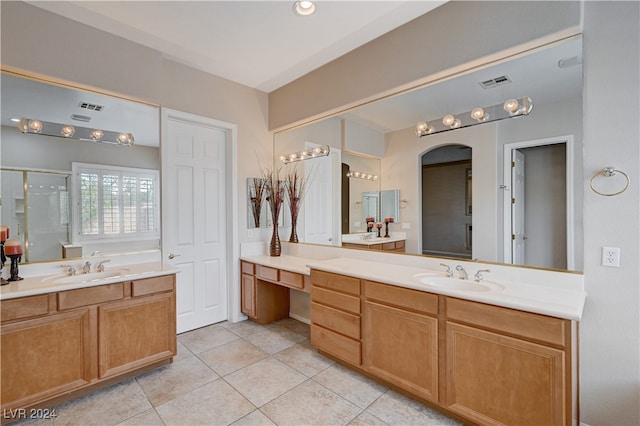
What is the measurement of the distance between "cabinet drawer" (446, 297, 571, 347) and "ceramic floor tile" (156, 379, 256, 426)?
5.07ft

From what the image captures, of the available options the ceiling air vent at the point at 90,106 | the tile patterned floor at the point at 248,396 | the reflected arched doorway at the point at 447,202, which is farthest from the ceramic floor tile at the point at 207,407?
the ceiling air vent at the point at 90,106

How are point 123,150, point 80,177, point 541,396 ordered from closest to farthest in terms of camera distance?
point 541,396 → point 80,177 → point 123,150

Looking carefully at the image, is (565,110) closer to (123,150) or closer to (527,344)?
(527,344)

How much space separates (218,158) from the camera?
357 cm

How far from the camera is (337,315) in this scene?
2.49 meters

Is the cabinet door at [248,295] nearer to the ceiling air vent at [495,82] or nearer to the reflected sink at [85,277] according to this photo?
the reflected sink at [85,277]

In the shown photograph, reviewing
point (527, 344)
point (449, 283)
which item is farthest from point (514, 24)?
point (527, 344)

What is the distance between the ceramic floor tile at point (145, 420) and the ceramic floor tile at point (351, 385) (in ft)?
3.70

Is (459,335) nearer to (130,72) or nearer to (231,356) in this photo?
(231,356)

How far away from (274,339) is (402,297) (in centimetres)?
169

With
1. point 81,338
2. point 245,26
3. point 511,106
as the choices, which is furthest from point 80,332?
point 511,106

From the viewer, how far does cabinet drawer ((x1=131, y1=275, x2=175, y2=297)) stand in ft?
7.72

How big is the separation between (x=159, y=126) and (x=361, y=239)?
2.37m

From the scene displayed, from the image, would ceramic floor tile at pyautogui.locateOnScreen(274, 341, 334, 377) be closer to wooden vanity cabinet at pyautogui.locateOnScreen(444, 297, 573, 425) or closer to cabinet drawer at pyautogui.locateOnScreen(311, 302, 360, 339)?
cabinet drawer at pyautogui.locateOnScreen(311, 302, 360, 339)
